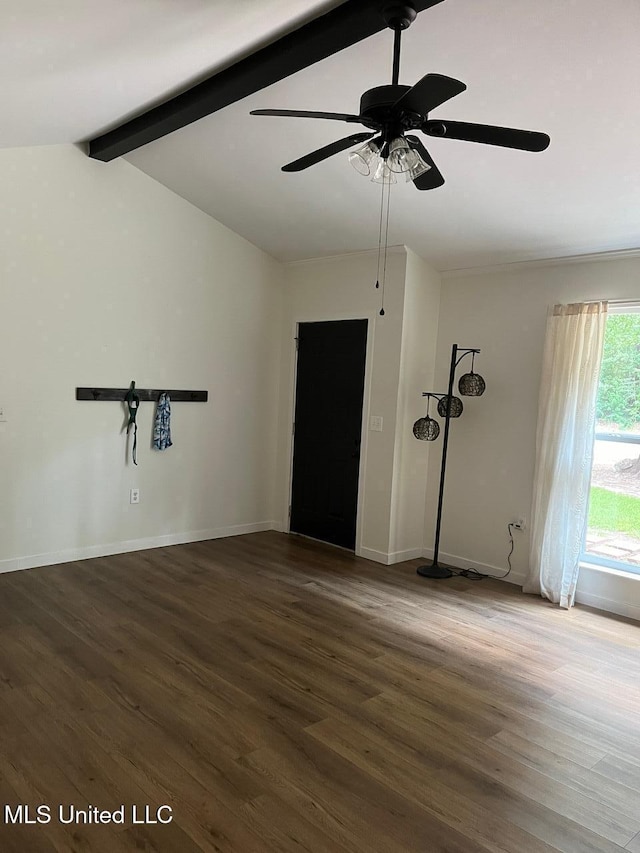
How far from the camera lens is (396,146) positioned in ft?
7.92

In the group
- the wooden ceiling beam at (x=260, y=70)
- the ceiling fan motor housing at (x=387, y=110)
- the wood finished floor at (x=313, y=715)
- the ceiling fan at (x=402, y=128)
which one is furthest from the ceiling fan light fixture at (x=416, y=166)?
the wood finished floor at (x=313, y=715)

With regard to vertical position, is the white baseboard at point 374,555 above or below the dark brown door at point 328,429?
below

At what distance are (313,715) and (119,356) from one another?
3.34 m

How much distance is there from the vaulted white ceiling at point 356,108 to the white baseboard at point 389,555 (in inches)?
96.4

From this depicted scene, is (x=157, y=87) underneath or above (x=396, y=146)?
above

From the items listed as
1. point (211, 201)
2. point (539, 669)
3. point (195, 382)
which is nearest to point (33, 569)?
point (195, 382)

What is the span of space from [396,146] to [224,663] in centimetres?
261

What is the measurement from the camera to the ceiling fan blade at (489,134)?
2.34 meters

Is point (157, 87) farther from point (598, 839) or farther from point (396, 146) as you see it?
point (598, 839)

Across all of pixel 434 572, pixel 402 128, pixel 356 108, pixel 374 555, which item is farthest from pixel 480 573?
pixel 402 128

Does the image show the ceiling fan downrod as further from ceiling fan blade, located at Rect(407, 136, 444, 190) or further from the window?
the window

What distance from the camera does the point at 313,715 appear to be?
9.69ft

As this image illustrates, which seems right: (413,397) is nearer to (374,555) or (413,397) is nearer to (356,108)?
(374,555)

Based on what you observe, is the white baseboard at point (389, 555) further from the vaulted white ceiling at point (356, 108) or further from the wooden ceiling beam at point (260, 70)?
the wooden ceiling beam at point (260, 70)
